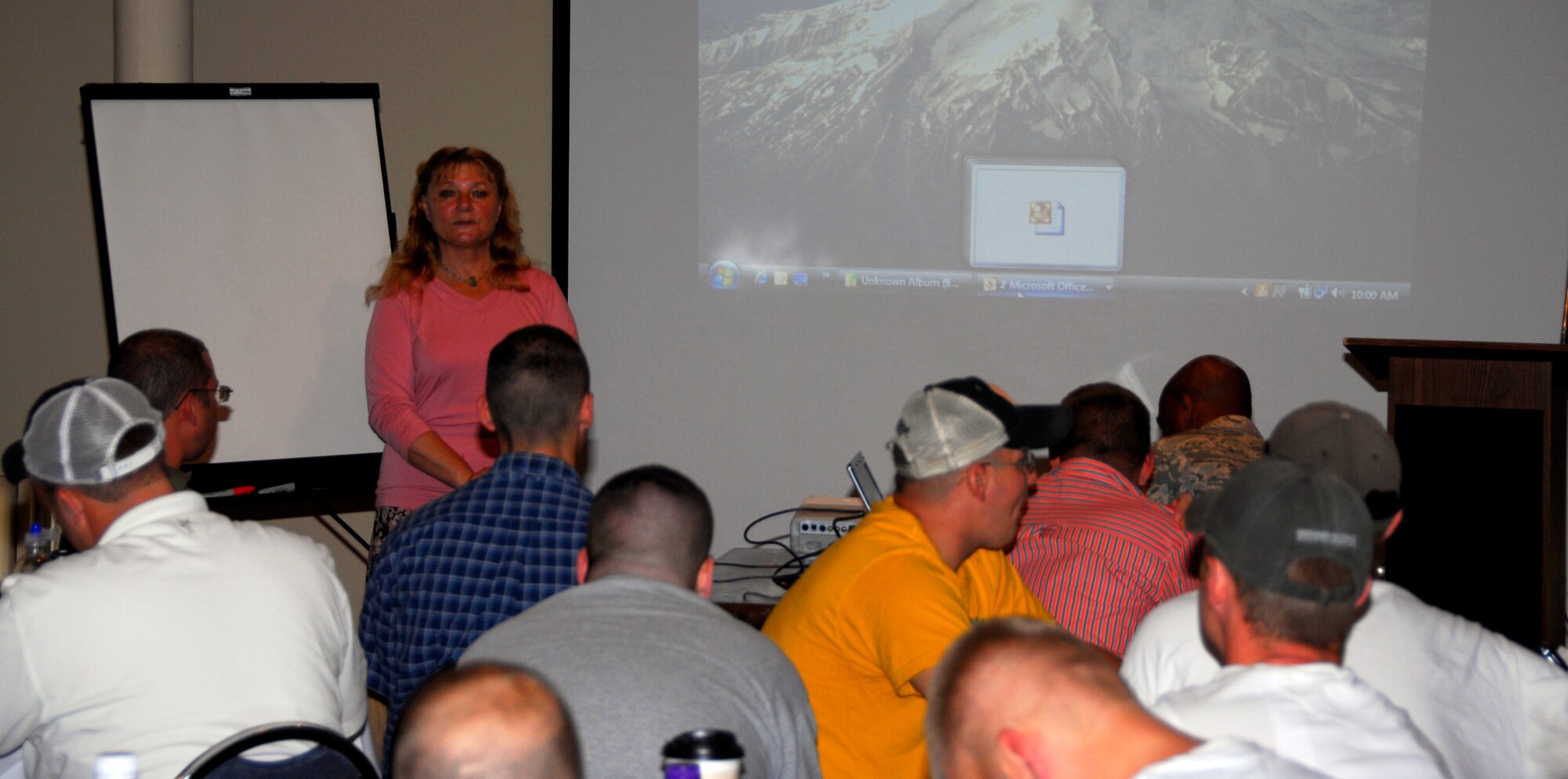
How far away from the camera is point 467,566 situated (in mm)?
2133

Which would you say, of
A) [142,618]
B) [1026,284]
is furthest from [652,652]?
[1026,284]

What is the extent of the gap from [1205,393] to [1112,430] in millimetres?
1166

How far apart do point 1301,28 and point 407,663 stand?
12.2 feet

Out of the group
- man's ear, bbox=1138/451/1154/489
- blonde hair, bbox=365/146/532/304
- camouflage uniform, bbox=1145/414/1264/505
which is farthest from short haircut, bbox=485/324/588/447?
camouflage uniform, bbox=1145/414/1264/505

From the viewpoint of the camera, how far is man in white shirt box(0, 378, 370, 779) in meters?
1.71

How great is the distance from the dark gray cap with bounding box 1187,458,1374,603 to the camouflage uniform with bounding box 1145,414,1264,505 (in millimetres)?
1822

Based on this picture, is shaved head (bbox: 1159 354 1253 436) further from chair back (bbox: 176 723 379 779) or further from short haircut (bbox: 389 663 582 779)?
short haircut (bbox: 389 663 582 779)

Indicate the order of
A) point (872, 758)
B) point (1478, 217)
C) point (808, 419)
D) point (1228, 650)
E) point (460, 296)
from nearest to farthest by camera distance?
point (1228, 650) → point (872, 758) → point (460, 296) → point (1478, 217) → point (808, 419)

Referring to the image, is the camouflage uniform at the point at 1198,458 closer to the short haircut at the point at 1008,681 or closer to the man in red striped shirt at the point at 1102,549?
the man in red striped shirt at the point at 1102,549

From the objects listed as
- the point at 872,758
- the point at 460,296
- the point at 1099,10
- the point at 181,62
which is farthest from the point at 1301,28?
the point at 181,62

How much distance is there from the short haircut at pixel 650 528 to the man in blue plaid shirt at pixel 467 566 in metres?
0.34

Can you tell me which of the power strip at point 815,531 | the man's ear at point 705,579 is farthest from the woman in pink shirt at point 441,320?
the man's ear at point 705,579

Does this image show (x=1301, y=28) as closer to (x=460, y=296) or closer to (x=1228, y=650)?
(x=460, y=296)

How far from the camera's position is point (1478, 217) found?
14.3ft
